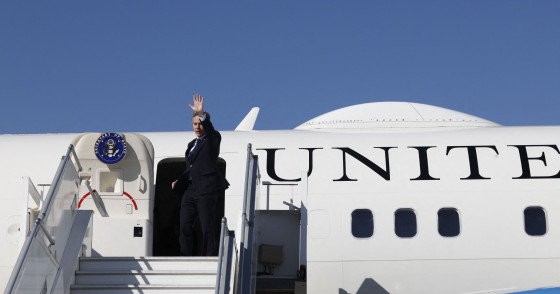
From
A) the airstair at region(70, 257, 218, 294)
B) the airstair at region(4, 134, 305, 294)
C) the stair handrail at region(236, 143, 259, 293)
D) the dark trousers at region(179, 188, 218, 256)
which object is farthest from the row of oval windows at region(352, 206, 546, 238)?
the airstair at region(70, 257, 218, 294)

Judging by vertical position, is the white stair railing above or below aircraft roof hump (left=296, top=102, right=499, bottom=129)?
below

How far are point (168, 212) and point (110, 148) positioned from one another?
338 centimetres

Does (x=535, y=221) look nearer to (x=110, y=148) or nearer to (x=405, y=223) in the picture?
(x=405, y=223)

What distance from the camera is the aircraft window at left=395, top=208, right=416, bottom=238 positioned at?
12219mm

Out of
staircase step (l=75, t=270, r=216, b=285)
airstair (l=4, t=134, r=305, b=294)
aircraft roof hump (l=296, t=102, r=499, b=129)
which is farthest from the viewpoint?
aircraft roof hump (l=296, t=102, r=499, b=129)

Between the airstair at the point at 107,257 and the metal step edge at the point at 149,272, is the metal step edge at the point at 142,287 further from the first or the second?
the metal step edge at the point at 149,272

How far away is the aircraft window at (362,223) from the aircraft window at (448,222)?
1.03 meters

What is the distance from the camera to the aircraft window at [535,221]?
12.2 meters

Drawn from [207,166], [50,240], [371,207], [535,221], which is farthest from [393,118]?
[50,240]

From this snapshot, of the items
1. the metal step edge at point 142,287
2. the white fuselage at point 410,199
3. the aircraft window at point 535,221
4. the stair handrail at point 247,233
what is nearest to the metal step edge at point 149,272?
the metal step edge at point 142,287

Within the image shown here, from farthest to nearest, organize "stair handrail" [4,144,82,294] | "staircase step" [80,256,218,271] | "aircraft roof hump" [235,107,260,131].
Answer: "aircraft roof hump" [235,107,260,131] < "staircase step" [80,256,218,271] < "stair handrail" [4,144,82,294]

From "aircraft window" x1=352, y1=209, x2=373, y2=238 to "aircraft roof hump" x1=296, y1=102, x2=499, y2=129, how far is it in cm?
266

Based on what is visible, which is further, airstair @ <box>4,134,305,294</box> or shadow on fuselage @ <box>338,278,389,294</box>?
shadow on fuselage @ <box>338,278,389,294</box>

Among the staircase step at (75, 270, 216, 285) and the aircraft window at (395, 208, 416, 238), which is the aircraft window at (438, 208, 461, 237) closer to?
the aircraft window at (395, 208, 416, 238)
